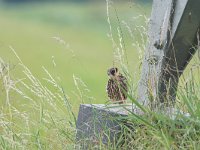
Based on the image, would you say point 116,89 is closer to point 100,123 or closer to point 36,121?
point 100,123

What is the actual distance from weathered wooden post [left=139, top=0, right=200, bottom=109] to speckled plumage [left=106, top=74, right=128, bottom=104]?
16cm

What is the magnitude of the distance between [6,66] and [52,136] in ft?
1.94

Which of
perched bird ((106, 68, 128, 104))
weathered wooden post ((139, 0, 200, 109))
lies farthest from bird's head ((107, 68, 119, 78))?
weathered wooden post ((139, 0, 200, 109))

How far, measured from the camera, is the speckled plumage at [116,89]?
14.3ft

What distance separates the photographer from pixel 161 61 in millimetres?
4164

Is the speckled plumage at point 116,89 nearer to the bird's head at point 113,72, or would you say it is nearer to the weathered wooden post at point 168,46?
the bird's head at point 113,72

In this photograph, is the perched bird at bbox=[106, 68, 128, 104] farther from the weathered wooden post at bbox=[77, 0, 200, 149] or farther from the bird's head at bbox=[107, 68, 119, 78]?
the weathered wooden post at bbox=[77, 0, 200, 149]

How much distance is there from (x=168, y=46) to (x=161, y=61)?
0.31ft

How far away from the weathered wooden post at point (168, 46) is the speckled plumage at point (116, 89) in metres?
0.16

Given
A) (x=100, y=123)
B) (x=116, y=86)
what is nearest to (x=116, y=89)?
→ (x=116, y=86)

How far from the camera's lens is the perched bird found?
14.3 ft

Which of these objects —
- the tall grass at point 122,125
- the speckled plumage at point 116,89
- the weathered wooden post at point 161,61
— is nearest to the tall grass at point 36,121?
the tall grass at point 122,125

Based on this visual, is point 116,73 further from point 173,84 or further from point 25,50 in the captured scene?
point 25,50

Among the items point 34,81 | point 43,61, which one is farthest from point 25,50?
point 34,81
